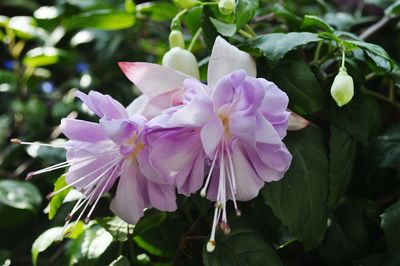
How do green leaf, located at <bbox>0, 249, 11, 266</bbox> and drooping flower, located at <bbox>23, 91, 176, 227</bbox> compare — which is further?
green leaf, located at <bbox>0, 249, 11, 266</bbox>

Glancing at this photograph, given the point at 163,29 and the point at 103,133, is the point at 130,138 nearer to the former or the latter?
the point at 103,133

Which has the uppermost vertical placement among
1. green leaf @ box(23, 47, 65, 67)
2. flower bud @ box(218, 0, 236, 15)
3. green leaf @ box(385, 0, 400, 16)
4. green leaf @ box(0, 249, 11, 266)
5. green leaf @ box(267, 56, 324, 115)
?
flower bud @ box(218, 0, 236, 15)

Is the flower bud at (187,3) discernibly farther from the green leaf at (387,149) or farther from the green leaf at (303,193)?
the green leaf at (387,149)

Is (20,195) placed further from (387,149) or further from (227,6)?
(387,149)

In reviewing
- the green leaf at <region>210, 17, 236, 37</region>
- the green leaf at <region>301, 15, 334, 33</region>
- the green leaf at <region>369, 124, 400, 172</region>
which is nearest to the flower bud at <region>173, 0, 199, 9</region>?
the green leaf at <region>210, 17, 236, 37</region>

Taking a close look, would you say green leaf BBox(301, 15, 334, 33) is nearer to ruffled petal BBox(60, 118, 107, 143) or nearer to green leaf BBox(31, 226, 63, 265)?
ruffled petal BBox(60, 118, 107, 143)

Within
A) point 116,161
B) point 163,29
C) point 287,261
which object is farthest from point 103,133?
point 163,29
